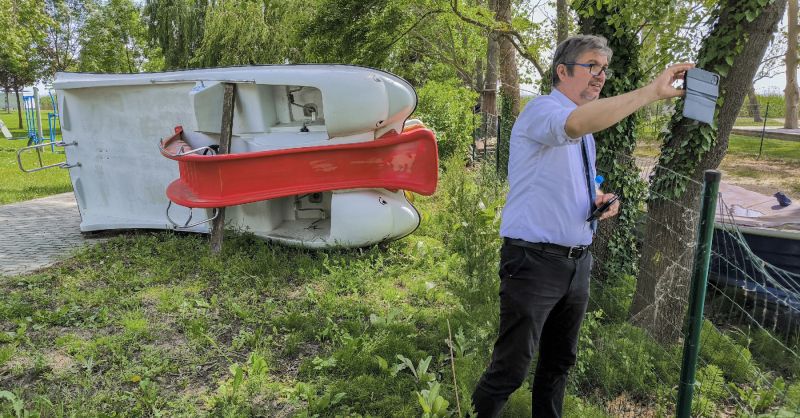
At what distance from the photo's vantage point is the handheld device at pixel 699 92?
196 centimetres

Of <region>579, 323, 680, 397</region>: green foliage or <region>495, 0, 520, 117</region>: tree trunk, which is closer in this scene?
<region>579, 323, 680, 397</region>: green foliage

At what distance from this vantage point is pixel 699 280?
219 cm

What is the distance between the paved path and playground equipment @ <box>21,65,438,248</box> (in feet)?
2.03

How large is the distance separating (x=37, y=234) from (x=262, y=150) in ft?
12.8

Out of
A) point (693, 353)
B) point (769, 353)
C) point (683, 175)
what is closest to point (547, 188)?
point (693, 353)

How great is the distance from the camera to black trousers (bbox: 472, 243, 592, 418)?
7.22 feet

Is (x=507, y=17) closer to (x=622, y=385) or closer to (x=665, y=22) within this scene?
(x=665, y=22)

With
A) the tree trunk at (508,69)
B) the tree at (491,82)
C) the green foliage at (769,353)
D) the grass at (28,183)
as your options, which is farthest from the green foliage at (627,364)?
the tree at (491,82)

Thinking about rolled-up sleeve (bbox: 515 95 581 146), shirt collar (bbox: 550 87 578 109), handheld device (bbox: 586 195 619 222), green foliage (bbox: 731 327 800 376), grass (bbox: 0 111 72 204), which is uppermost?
shirt collar (bbox: 550 87 578 109)

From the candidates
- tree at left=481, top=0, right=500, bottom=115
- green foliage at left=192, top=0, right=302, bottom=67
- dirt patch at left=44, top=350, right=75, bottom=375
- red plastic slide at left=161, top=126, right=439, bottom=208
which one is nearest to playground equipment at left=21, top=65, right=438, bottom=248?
red plastic slide at left=161, top=126, right=439, bottom=208

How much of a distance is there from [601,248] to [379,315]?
2.36 metres

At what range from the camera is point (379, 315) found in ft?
14.6

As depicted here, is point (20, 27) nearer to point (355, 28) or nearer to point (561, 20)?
point (355, 28)

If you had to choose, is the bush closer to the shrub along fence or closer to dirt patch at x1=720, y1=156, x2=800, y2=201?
dirt patch at x1=720, y1=156, x2=800, y2=201
